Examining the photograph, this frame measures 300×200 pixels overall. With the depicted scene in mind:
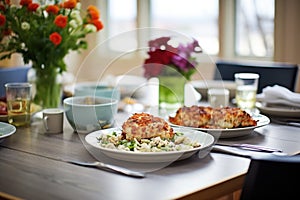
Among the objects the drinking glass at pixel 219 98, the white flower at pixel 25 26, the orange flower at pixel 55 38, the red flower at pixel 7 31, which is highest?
the white flower at pixel 25 26

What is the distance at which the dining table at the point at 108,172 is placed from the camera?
4.04ft

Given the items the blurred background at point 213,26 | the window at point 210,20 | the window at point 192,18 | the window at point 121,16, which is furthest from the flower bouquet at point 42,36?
the window at point 121,16

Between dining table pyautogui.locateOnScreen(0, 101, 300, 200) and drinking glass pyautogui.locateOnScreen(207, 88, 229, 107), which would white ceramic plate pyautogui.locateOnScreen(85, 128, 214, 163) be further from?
drinking glass pyautogui.locateOnScreen(207, 88, 229, 107)

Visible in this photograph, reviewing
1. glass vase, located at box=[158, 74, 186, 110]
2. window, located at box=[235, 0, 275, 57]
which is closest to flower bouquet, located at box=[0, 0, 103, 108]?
glass vase, located at box=[158, 74, 186, 110]

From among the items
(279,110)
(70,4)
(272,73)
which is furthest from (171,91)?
(272,73)

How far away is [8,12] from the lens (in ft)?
7.16

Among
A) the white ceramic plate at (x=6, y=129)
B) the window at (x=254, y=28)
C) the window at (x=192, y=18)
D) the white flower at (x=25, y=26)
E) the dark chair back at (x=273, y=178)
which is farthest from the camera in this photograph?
the window at (x=192, y=18)

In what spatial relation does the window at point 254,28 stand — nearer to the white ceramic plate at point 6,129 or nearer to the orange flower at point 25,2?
the orange flower at point 25,2

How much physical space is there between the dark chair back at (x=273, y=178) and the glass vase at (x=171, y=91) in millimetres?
1003

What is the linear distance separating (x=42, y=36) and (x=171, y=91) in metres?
0.56

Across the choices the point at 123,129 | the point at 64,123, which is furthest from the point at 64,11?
the point at 123,129

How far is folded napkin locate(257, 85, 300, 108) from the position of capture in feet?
7.02

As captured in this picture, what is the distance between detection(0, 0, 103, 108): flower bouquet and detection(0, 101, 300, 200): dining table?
0.41 metres

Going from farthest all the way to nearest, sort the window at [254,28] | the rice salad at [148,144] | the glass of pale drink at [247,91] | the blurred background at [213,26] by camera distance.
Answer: the window at [254,28] < the blurred background at [213,26] < the glass of pale drink at [247,91] < the rice salad at [148,144]
